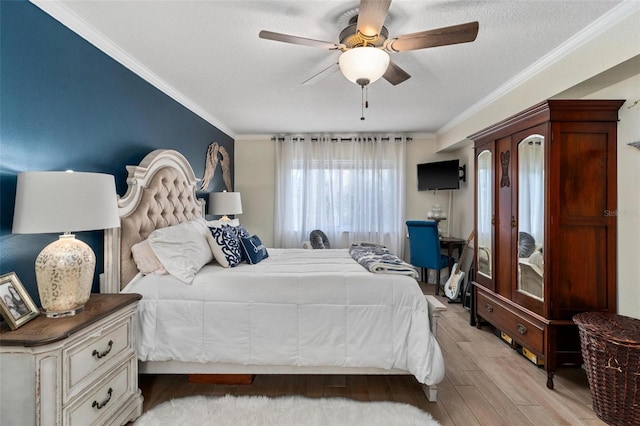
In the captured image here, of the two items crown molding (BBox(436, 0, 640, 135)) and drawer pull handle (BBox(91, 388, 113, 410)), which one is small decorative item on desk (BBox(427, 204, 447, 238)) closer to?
crown molding (BBox(436, 0, 640, 135))

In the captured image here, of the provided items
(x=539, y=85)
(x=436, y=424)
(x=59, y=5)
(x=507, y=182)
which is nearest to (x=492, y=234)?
(x=507, y=182)

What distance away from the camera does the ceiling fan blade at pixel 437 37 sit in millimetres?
1601

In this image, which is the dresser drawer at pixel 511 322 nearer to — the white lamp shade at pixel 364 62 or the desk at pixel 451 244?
the desk at pixel 451 244

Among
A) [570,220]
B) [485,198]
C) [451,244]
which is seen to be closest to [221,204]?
[485,198]

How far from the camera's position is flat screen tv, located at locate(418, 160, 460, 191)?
14.6 feet

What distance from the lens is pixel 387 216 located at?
5.02 meters

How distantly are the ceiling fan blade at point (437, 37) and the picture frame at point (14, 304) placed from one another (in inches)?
91.5

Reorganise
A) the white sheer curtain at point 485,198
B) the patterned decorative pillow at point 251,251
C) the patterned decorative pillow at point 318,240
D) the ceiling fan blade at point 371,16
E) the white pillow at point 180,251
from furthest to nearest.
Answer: the patterned decorative pillow at point 318,240 < the white sheer curtain at point 485,198 < the patterned decorative pillow at point 251,251 < the white pillow at point 180,251 < the ceiling fan blade at point 371,16

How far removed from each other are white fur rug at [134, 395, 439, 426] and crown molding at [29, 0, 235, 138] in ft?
8.08

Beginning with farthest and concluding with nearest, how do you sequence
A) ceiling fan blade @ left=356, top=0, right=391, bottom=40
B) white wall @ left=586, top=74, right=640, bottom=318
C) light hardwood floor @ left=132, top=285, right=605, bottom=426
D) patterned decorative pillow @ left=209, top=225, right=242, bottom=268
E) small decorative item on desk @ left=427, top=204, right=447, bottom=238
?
small decorative item on desk @ left=427, top=204, right=447, bottom=238
patterned decorative pillow @ left=209, top=225, right=242, bottom=268
white wall @ left=586, top=74, right=640, bottom=318
light hardwood floor @ left=132, top=285, right=605, bottom=426
ceiling fan blade @ left=356, top=0, right=391, bottom=40

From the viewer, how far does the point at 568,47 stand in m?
2.18

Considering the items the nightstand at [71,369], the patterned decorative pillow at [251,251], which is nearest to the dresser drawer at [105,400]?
the nightstand at [71,369]

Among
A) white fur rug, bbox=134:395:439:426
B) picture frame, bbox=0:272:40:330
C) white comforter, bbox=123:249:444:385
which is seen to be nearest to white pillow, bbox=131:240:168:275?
white comforter, bbox=123:249:444:385

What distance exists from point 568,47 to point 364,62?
64.7 inches
